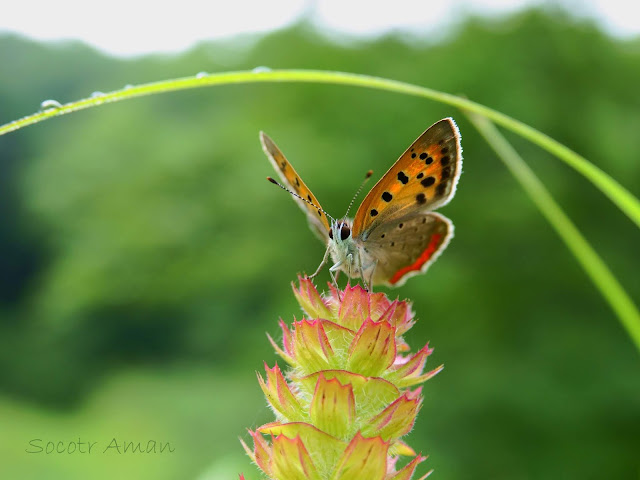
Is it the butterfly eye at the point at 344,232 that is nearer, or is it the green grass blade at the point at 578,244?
the green grass blade at the point at 578,244

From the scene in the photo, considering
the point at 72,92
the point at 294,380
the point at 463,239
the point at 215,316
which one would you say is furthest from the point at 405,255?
the point at 72,92

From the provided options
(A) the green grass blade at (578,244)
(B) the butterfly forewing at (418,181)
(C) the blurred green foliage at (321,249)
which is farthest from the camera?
(C) the blurred green foliage at (321,249)

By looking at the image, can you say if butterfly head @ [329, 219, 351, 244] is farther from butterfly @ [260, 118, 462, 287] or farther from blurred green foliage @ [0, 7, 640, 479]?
blurred green foliage @ [0, 7, 640, 479]

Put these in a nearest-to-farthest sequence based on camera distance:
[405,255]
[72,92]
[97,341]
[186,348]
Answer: [405,255]
[186,348]
[97,341]
[72,92]

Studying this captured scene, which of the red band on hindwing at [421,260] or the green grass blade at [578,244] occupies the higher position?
the red band on hindwing at [421,260]

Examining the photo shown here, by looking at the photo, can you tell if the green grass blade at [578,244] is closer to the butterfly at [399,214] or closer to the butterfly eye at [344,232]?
the butterfly at [399,214]

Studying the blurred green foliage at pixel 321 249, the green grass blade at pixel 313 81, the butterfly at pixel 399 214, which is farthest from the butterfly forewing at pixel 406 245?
the blurred green foliage at pixel 321 249

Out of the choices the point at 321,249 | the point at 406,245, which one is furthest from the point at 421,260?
the point at 321,249

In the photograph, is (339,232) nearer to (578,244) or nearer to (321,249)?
(578,244)

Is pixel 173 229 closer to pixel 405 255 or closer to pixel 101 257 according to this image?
pixel 101 257
